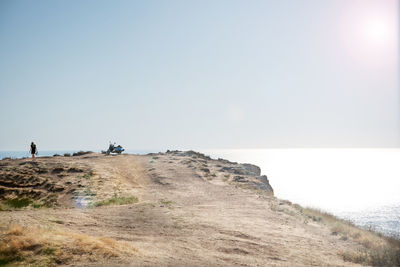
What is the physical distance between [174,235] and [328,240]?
873 cm

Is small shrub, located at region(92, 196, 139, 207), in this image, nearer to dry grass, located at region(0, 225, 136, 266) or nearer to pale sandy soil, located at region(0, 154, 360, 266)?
pale sandy soil, located at region(0, 154, 360, 266)

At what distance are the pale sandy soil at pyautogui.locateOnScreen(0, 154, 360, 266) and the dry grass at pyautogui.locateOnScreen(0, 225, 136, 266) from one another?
1.20ft

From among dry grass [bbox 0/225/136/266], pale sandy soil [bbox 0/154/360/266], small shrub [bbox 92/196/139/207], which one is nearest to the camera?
dry grass [bbox 0/225/136/266]

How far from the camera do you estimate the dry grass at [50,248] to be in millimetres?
8188

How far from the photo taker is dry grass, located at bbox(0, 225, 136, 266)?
8.19 meters

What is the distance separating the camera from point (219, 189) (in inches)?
1113

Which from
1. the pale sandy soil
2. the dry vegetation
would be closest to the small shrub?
the dry vegetation

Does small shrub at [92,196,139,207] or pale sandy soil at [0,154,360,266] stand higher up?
pale sandy soil at [0,154,360,266]

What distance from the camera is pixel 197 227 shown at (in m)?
14.6

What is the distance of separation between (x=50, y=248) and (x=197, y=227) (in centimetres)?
770

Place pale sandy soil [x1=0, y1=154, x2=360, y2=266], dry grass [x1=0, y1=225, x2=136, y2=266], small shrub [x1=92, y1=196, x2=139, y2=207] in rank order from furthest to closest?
1. small shrub [x1=92, y1=196, x2=139, y2=207]
2. pale sandy soil [x1=0, y1=154, x2=360, y2=266]
3. dry grass [x1=0, y1=225, x2=136, y2=266]

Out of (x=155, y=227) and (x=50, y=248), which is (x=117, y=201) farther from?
(x=50, y=248)

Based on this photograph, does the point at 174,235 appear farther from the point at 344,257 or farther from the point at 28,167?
the point at 28,167

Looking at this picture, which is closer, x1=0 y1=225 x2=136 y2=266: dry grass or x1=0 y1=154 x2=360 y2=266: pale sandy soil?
x1=0 y1=225 x2=136 y2=266: dry grass
